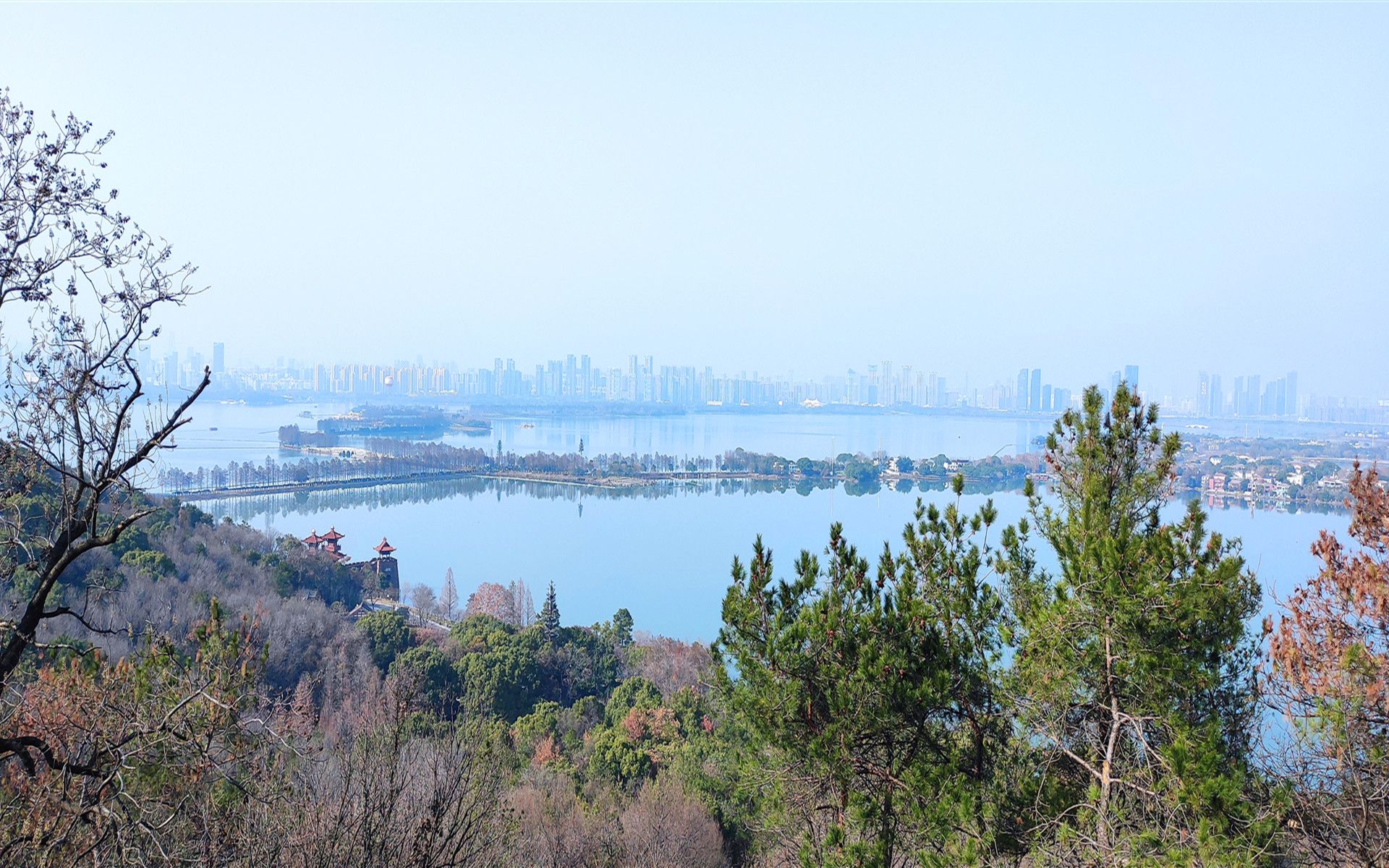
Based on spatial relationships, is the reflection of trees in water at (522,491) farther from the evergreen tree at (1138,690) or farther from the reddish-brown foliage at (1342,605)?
the evergreen tree at (1138,690)

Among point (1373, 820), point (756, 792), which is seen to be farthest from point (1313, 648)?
point (756, 792)

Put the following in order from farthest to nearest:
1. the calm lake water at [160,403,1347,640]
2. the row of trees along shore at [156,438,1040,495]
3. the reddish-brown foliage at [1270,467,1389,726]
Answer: the row of trees along shore at [156,438,1040,495] < the calm lake water at [160,403,1347,640] < the reddish-brown foliage at [1270,467,1389,726]

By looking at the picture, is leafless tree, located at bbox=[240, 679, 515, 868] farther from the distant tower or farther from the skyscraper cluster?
the skyscraper cluster

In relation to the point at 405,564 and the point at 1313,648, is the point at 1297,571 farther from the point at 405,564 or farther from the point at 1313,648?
the point at 405,564

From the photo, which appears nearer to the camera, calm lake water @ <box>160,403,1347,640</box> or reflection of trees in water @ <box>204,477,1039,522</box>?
calm lake water @ <box>160,403,1347,640</box>

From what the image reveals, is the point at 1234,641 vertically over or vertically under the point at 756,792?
over

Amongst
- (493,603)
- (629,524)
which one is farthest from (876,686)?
(629,524)

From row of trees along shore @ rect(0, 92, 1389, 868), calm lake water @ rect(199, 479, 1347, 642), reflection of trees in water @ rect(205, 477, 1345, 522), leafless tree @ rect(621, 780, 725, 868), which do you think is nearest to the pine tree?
calm lake water @ rect(199, 479, 1347, 642)
